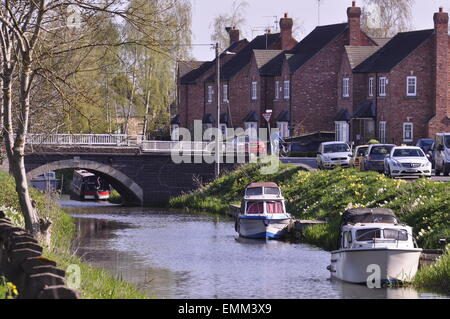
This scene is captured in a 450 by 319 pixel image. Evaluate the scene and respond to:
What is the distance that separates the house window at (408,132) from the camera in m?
71.6

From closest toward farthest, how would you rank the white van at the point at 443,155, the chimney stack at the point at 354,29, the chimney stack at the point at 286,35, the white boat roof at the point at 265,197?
1. the white boat roof at the point at 265,197
2. the white van at the point at 443,155
3. the chimney stack at the point at 354,29
4. the chimney stack at the point at 286,35

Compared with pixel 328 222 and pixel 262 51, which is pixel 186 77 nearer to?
pixel 262 51

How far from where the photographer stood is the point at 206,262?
3212 centimetres

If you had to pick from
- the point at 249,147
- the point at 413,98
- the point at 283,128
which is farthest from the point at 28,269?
the point at 283,128

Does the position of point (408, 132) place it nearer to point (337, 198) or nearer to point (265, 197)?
point (337, 198)

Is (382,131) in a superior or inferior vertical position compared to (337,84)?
inferior

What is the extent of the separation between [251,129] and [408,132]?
55.3 feet

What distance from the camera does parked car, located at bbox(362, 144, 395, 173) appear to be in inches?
1992

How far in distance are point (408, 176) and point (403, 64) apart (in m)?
26.6

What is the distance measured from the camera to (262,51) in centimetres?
8762

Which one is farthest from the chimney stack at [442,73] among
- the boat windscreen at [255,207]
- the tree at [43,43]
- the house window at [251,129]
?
the tree at [43,43]

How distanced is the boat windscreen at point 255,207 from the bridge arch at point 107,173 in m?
24.7

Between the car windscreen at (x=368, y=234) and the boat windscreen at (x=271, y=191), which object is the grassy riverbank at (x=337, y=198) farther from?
the car windscreen at (x=368, y=234)

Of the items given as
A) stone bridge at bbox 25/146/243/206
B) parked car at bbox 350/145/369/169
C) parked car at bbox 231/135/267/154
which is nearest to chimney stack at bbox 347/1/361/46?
parked car at bbox 231/135/267/154
